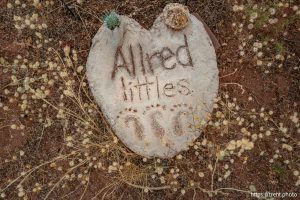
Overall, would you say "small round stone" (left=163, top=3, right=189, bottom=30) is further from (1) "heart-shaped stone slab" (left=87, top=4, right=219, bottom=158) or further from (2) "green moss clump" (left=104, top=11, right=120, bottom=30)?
(2) "green moss clump" (left=104, top=11, right=120, bottom=30)

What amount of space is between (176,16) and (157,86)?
0.56 m

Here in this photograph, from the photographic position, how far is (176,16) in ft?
11.5

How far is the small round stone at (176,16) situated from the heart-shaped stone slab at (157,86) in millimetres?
45

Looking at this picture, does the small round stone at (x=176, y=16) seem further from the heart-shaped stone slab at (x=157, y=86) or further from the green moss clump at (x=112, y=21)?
the green moss clump at (x=112, y=21)

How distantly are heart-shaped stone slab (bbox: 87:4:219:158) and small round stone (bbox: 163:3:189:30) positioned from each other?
0.15ft

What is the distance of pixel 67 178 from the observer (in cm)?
369

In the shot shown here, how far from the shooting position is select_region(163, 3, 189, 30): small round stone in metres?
3.49

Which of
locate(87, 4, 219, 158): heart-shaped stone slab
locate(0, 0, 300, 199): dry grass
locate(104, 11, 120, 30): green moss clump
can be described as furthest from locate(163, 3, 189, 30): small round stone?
locate(104, 11, 120, 30): green moss clump

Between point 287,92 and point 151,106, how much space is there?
115cm

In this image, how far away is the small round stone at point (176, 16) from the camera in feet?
11.5

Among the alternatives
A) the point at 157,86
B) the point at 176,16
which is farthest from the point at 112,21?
the point at 157,86

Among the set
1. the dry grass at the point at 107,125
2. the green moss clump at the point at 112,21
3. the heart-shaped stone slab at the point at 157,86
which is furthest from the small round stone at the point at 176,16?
the green moss clump at the point at 112,21

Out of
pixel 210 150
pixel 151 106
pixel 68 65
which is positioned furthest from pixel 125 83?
pixel 210 150

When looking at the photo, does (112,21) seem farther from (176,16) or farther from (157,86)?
(157,86)
